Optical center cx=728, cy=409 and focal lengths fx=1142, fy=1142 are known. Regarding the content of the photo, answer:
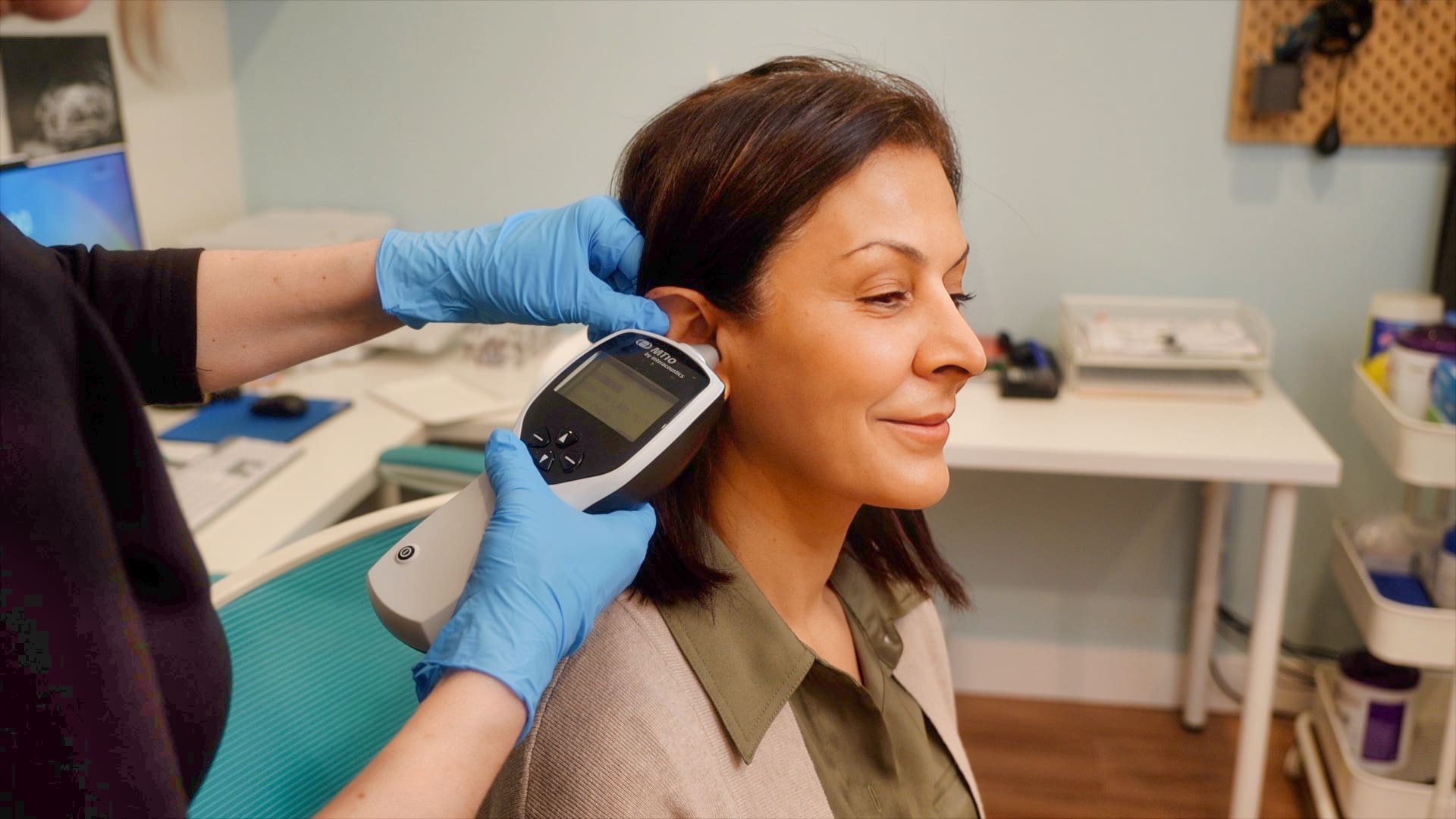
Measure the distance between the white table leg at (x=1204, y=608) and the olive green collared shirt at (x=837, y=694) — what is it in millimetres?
1264

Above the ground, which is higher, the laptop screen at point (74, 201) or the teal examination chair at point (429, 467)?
the laptop screen at point (74, 201)

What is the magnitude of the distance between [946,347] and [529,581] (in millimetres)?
407

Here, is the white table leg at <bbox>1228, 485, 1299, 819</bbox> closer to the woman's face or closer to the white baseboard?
the white baseboard

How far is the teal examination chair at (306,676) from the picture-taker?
0.90 metres

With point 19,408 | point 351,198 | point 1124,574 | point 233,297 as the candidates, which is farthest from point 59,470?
point 1124,574

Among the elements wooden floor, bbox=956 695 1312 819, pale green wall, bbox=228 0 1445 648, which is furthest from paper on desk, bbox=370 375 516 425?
wooden floor, bbox=956 695 1312 819

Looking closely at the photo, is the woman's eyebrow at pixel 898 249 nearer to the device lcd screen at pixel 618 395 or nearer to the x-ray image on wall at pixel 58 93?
the device lcd screen at pixel 618 395

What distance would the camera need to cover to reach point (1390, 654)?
1.76 meters

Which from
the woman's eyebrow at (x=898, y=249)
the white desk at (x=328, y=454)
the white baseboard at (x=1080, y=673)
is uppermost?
the woman's eyebrow at (x=898, y=249)

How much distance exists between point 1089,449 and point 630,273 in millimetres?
1007

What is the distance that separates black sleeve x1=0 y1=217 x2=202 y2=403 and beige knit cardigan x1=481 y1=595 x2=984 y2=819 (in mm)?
404

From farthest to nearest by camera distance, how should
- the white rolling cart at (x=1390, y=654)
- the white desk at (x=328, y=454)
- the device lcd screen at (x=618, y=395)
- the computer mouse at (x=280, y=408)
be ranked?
the computer mouse at (x=280, y=408)
the white rolling cart at (x=1390, y=654)
the white desk at (x=328, y=454)
the device lcd screen at (x=618, y=395)

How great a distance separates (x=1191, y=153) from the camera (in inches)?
82.5

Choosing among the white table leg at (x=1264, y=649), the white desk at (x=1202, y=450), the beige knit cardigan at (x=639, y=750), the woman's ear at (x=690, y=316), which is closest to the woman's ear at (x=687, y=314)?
the woman's ear at (x=690, y=316)
